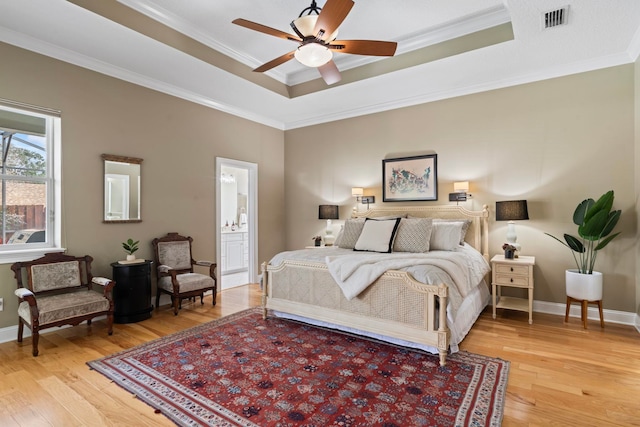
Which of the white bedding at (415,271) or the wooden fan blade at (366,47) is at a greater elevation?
the wooden fan blade at (366,47)

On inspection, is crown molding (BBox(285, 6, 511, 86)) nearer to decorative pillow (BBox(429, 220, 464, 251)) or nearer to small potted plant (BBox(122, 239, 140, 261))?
decorative pillow (BBox(429, 220, 464, 251))

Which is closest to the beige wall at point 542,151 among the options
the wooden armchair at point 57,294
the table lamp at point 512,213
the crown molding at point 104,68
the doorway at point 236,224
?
the table lamp at point 512,213

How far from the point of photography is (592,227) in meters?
3.51

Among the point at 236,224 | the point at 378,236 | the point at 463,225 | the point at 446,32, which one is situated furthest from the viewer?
the point at 236,224

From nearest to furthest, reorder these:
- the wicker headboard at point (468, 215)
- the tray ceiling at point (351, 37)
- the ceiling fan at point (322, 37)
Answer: the ceiling fan at point (322, 37)
the tray ceiling at point (351, 37)
the wicker headboard at point (468, 215)

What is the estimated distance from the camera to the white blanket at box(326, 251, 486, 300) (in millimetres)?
3021

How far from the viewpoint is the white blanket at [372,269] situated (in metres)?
3.02

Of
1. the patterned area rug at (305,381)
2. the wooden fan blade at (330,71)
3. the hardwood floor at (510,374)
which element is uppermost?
the wooden fan blade at (330,71)

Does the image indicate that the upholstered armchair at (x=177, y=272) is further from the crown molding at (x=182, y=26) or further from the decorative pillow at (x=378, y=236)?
the crown molding at (x=182, y=26)

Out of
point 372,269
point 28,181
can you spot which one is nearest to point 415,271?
point 372,269

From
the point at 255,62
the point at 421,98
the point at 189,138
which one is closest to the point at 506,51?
the point at 421,98

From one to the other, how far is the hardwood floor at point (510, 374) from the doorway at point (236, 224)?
2041mm

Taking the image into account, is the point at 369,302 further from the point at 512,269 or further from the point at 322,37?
the point at 322,37

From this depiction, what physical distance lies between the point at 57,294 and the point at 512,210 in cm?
527
